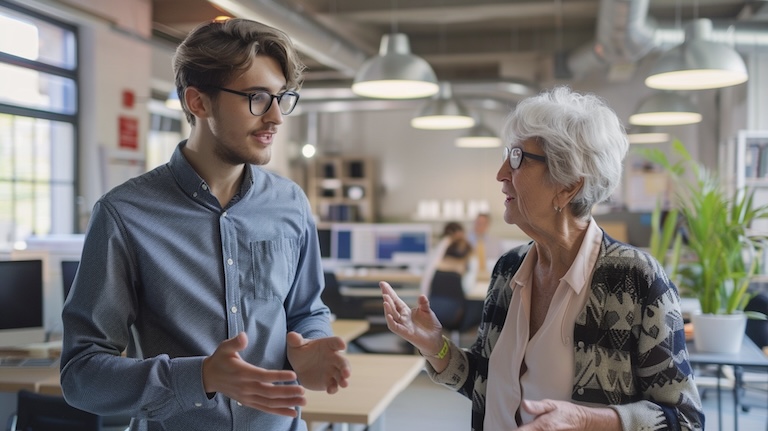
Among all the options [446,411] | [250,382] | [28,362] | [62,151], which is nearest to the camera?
[250,382]

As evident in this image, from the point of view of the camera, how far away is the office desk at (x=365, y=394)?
2.93 meters

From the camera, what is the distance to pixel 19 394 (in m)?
2.89

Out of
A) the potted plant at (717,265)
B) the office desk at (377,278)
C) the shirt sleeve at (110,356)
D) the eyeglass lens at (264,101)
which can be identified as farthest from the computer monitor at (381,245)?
the shirt sleeve at (110,356)

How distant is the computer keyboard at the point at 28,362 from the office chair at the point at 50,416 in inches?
33.1

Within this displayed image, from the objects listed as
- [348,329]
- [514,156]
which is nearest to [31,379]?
[348,329]

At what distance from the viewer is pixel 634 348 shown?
168 centimetres

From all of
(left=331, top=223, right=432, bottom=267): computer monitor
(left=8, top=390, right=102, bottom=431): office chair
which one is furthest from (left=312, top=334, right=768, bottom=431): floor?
(left=8, top=390, right=102, bottom=431): office chair

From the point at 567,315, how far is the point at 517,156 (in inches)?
16.1

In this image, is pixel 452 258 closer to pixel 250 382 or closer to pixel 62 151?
pixel 62 151

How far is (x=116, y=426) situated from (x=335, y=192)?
10058mm

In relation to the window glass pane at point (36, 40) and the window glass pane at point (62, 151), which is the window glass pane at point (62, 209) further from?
the window glass pane at point (36, 40)

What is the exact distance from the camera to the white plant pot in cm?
400

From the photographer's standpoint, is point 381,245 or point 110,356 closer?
point 110,356

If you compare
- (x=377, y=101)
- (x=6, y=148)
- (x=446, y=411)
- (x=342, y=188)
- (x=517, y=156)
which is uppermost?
(x=377, y=101)
